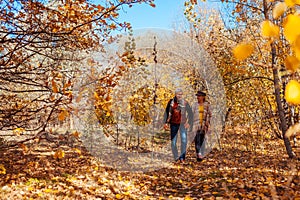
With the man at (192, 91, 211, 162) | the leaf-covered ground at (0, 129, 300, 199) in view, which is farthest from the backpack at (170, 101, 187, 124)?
the leaf-covered ground at (0, 129, 300, 199)

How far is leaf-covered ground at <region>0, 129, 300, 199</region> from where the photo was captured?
4043mm

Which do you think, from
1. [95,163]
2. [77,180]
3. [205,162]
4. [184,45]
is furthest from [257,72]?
[77,180]

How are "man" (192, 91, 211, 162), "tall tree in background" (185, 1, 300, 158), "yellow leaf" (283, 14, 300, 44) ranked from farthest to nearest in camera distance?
"man" (192, 91, 211, 162) → "tall tree in background" (185, 1, 300, 158) → "yellow leaf" (283, 14, 300, 44)

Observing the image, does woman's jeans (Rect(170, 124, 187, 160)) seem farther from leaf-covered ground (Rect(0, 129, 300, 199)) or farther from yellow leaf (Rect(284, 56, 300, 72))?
yellow leaf (Rect(284, 56, 300, 72))

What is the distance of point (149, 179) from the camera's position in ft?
17.8

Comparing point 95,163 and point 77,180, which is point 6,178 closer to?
point 77,180

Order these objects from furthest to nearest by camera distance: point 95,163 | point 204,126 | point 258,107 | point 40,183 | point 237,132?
point 237,132 → point 258,107 → point 204,126 → point 95,163 → point 40,183

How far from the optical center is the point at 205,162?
22.3ft

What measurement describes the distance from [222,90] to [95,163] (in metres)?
5.09

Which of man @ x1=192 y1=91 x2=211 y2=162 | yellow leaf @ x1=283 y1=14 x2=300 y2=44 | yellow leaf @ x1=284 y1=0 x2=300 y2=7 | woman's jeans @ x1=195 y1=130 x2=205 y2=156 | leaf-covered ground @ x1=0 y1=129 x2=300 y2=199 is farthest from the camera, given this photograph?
woman's jeans @ x1=195 y1=130 x2=205 y2=156

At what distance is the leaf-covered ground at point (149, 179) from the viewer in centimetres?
404

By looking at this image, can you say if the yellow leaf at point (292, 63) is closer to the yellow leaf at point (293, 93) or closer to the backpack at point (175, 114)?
the yellow leaf at point (293, 93)

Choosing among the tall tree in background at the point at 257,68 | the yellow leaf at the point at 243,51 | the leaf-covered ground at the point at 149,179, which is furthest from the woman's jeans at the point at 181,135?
the yellow leaf at the point at 243,51

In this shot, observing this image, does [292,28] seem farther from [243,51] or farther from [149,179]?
[149,179]
